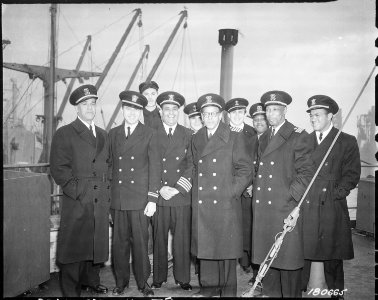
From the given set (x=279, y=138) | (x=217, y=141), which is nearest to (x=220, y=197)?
(x=217, y=141)

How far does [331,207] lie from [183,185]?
75.0 inches

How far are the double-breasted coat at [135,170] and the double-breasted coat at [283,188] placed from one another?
1.34 m

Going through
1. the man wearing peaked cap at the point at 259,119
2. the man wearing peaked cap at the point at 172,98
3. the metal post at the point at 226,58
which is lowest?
the man wearing peaked cap at the point at 259,119

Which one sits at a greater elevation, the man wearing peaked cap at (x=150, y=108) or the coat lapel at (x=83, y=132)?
the man wearing peaked cap at (x=150, y=108)

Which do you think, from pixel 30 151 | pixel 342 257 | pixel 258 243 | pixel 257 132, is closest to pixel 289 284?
pixel 258 243

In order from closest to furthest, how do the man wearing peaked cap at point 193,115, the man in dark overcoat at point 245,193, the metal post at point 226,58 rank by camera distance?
the man in dark overcoat at point 245,193 → the man wearing peaked cap at point 193,115 → the metal post at point 226,58

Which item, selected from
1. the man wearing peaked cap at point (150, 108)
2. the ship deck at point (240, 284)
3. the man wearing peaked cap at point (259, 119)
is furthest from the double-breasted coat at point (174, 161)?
the man wearing peaked cap at point (259, 119)

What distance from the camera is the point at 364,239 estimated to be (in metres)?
7.03

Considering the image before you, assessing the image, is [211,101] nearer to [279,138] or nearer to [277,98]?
[277,98]

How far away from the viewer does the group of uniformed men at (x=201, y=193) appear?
410 cm

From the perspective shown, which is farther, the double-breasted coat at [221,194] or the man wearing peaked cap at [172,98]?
the man wearing peaked cap at [172,98]

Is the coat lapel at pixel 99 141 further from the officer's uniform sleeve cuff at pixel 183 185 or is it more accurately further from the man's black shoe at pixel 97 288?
the man's black shoe at pixel 97 288

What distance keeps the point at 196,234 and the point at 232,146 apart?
3.88 ft

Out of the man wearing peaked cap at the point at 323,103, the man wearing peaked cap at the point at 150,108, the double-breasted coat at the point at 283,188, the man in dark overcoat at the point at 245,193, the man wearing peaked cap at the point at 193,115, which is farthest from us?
the man wearing peaked cap at the point at 193,115
